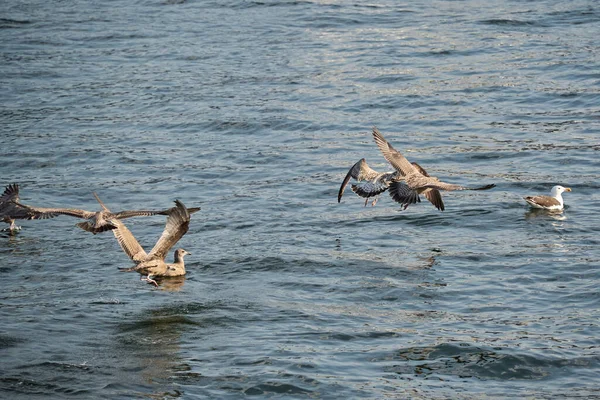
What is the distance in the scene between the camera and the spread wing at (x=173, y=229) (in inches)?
446

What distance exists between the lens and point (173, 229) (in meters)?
11.7

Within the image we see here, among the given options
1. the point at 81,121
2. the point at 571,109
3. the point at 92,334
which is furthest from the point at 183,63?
the point at 92,334

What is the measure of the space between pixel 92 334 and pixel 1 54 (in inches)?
673

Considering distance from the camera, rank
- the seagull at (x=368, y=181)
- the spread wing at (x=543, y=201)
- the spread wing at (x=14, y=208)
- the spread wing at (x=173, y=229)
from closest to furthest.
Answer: the spread wing at (x=173, y=229)
the spread wing at (x=14, y=208)
the seagull at (x=368, y=181)
the spread wing at (x=543, y=201)

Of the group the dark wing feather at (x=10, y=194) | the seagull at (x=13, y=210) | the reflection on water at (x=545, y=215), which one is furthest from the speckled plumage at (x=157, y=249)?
the reflection on water at (x=545, y=215)

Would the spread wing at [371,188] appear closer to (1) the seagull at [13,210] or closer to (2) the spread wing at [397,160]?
(2) the spread wing at [397,160]

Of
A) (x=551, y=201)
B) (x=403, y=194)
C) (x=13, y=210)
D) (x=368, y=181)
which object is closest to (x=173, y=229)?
(x=13, y=210)

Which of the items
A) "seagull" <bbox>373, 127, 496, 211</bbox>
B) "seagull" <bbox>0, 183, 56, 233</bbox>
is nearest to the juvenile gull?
"seagull" <bbox>373, 127, 496, 211</bbox>

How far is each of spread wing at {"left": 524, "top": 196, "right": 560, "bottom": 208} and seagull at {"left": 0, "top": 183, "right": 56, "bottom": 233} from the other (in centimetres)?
704

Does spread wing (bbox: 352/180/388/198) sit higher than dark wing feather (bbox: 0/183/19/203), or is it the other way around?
dark wing feather (bbox: 0/183/19/203)

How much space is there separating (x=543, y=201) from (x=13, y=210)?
25.5 ft

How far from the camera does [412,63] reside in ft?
78.6

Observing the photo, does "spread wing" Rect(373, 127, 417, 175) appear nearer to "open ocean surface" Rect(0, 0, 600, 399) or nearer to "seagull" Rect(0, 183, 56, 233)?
"open ocean surface" Rect(0, 0, 600, 399)

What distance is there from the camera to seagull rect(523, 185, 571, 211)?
15023mm
